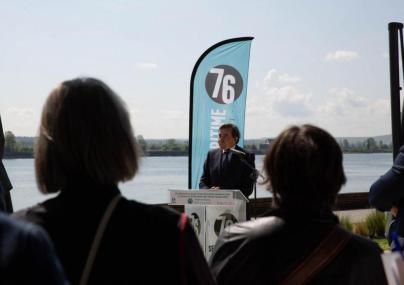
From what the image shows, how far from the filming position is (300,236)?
1738 mm

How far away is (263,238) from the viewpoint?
1739 mm

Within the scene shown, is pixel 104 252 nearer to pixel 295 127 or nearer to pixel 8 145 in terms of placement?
pixel 295 127

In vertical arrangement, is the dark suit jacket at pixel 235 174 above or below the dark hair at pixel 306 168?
below

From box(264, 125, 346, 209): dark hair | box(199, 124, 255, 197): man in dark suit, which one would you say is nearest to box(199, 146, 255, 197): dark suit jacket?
box(199, 124, 255, 197): man in dark suit

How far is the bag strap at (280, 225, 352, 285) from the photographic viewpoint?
169 cm

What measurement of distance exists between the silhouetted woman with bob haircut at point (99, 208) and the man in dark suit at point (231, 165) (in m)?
4.74

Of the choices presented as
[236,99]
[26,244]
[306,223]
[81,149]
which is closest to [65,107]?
[81,149]

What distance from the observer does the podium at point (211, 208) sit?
224 inches

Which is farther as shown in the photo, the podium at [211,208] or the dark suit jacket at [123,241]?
the podium at [211,208]

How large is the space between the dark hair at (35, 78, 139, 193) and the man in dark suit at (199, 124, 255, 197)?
473 cm

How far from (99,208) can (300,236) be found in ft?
2.01

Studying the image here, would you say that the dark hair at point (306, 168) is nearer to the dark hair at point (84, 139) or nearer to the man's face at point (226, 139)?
the dark hair at point (84, 139)

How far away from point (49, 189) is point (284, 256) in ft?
2.33

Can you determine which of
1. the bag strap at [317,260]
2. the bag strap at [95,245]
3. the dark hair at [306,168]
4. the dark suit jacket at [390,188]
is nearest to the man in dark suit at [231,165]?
the dark suit jacket at [390,188]
